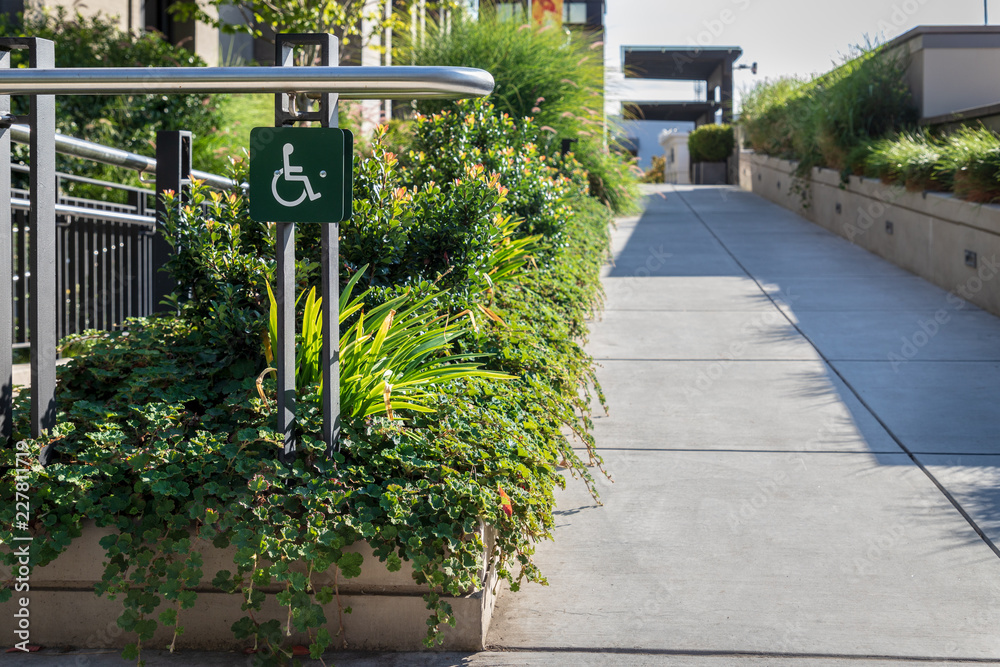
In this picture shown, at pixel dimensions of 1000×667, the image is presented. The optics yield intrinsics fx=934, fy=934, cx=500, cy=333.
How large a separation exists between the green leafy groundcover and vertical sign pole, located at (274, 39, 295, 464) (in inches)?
2.6

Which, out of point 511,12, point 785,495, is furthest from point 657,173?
point 785,495

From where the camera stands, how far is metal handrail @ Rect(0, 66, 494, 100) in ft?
8.70

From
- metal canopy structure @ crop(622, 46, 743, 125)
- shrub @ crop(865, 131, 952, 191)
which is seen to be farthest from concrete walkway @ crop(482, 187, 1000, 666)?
metal canopy structure @ crop(622, 46, 743, 125)

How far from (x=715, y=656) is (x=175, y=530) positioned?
1.63 m

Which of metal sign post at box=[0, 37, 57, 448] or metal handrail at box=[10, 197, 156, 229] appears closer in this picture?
metal sign post at box=[0, 37, 57, 448]

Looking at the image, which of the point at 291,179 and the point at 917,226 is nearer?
the point at 291,179

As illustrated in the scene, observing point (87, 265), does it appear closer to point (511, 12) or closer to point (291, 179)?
point (291, 179)

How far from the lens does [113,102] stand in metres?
10.7

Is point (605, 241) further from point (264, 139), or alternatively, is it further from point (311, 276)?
point (264, 139)

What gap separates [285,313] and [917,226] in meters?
8.67

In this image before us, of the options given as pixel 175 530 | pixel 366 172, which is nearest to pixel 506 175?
pixel 366 172

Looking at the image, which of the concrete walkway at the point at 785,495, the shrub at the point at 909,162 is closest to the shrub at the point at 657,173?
the shrub at the point at 909,162

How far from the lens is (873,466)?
438 cm

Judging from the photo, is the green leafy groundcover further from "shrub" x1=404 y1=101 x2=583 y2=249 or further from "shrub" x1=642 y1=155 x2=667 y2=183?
"shrub" x1=642 y1=155 x2=667 y2=183
